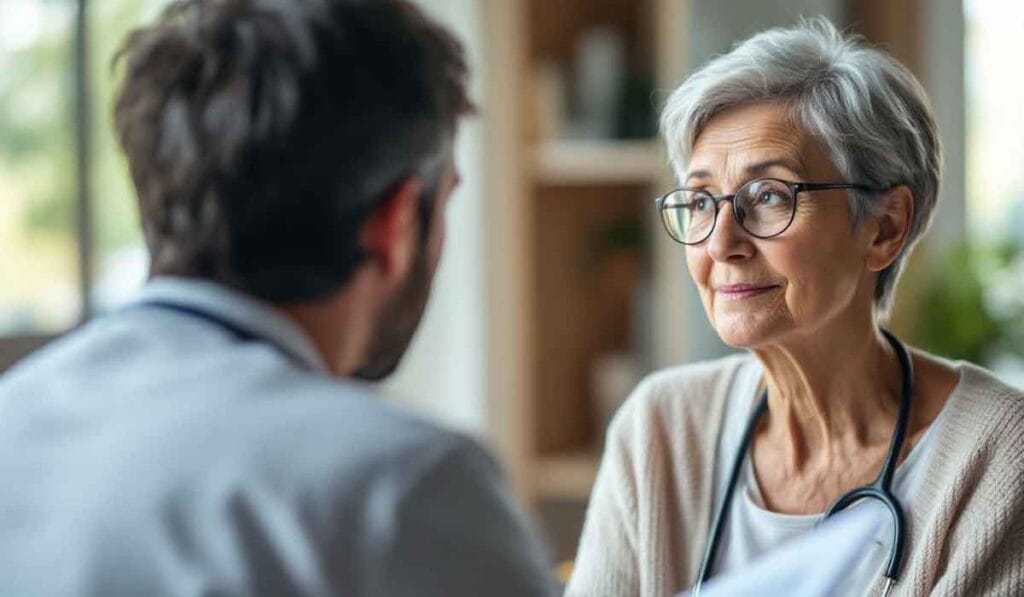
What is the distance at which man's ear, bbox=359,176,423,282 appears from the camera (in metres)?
1.08

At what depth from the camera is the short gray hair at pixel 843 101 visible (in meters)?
1.66

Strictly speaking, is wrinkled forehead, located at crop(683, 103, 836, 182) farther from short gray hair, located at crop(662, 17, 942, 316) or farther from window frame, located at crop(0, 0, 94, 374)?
window frame, located at crop(0, 0, 94, 374)

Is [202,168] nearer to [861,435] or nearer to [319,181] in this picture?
[319,181]

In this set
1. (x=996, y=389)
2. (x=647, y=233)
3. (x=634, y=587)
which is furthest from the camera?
(x=647, y=233)

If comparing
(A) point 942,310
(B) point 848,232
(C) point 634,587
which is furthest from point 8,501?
(A) point 942,310

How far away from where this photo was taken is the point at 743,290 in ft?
5.57

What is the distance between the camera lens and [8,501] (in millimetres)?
988

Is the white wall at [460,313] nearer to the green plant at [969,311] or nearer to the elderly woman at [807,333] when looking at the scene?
the green plant at [969,311]

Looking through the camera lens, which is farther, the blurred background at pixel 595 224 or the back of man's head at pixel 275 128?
the blurred background at pixel 595 224

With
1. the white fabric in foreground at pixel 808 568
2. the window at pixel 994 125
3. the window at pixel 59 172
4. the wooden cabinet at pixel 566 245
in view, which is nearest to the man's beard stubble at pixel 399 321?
the white fabric in foreground at pixel 808 568

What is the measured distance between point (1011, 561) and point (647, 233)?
2.43 meters

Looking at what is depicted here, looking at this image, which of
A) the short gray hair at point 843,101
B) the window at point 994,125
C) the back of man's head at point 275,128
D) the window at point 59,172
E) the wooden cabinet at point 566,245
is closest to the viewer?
the back of man's head at point 275,128

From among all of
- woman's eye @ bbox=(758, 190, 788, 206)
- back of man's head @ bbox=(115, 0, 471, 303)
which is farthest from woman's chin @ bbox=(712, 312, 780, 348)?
back of man's head @ bbox=(115, 0, 471, 303)

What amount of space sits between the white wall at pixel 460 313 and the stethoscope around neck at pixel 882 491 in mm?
1976
